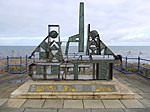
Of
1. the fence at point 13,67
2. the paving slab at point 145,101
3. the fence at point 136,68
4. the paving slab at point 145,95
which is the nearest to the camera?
the paving slab at point 145,101

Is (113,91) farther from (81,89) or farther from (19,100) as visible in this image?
(19,100)

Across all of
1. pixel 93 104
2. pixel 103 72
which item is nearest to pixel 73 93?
pixel 93 104

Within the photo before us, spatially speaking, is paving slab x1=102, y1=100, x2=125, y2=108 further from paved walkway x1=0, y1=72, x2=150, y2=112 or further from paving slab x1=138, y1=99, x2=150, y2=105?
paving slab x1=138, y1=99, x2=150, y2=105

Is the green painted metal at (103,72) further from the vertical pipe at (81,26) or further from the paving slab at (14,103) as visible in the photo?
the paving slab at (14,103)

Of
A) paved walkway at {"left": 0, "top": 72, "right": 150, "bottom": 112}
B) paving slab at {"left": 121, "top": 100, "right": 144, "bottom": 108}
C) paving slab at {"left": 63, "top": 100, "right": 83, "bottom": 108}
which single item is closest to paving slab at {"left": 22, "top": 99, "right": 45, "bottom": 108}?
paved walkway at {"left": 0, "top": 72, "right": 150, "bottom": 112}

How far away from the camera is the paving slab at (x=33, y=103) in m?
5.59

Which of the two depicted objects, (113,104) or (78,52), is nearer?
(113,104)

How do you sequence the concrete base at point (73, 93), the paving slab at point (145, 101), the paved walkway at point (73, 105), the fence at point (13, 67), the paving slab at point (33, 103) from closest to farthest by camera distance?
the paved walkway at point (73, 105) → the paving slab at point (33, 103) → the paving slab at point (145, 101) → the concrete base at point (73, 93) → the fence at point (13, 67)

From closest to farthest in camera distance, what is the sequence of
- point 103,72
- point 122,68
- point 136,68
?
1. point 103,72
2. point 136,68
3. point 122,68

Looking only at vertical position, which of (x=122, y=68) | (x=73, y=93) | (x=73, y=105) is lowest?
(x=73, y=105)

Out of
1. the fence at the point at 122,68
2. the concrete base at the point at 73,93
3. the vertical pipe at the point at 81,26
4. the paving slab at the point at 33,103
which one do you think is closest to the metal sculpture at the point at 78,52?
the vertical pipe at the point at 81,26

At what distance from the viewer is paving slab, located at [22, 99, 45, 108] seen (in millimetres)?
5585

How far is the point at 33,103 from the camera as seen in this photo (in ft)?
19.2

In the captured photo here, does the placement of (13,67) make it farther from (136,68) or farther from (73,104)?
(73,104)
